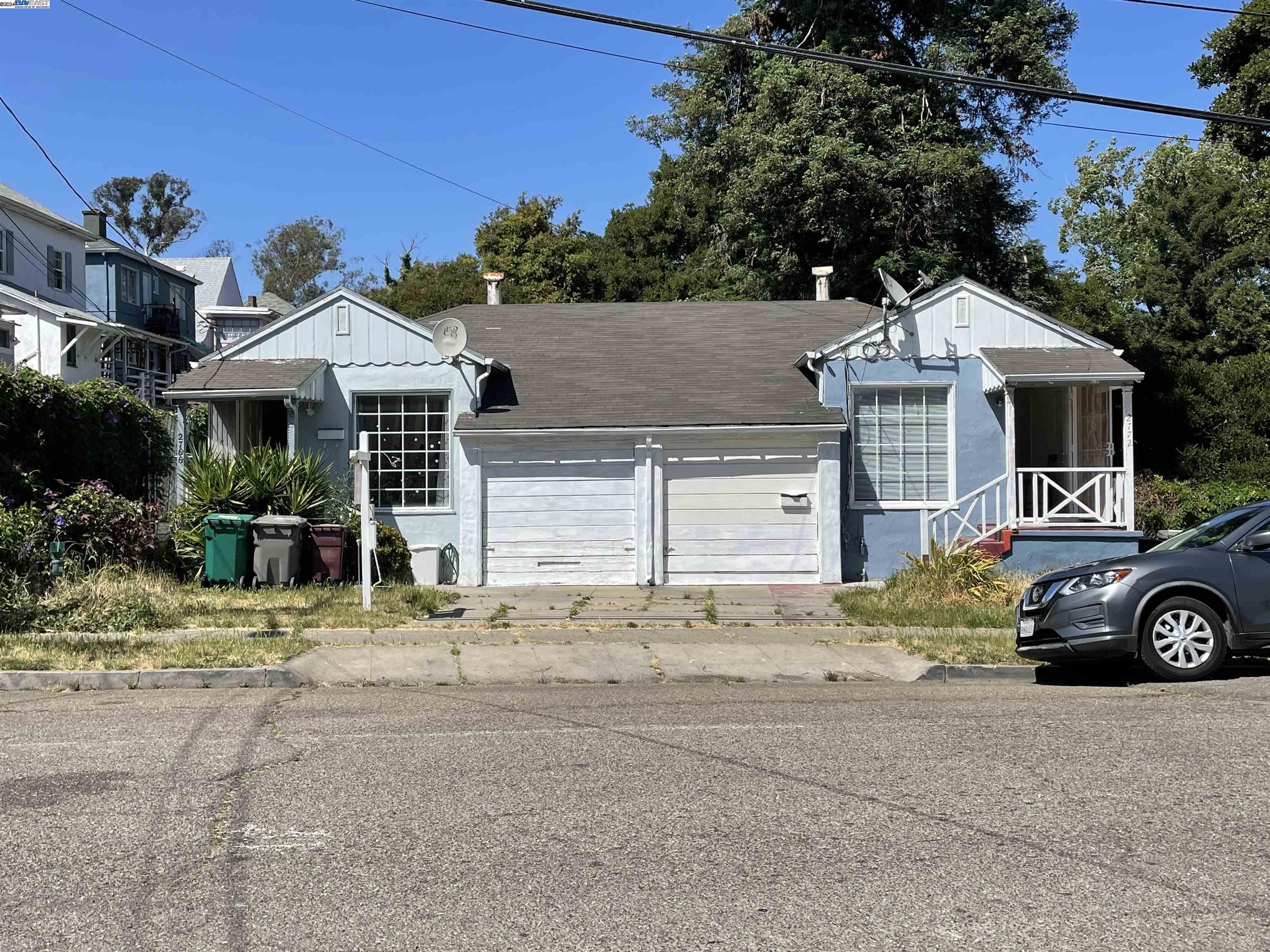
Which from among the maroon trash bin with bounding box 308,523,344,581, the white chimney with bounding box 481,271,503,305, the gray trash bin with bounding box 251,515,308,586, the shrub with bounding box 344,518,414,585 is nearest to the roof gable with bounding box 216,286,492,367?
the shrub with bounding box 344,518,414,585

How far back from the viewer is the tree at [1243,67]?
1029 inches

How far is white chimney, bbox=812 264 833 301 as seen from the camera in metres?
22.6

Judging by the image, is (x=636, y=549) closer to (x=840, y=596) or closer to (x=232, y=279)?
(x=840, y=596)

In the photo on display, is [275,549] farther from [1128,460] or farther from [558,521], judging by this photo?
[1128,460]

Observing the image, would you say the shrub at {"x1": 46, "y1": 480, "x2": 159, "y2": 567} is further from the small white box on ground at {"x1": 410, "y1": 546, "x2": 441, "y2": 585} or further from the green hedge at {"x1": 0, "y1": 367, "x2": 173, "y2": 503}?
the small white box on ground at {"x1": 410, "y1": 546, "x2": 441, "y2": 585}

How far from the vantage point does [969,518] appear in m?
17.6

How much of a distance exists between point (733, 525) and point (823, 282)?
Result: 24.0 ft

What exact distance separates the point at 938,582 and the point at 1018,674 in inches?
171

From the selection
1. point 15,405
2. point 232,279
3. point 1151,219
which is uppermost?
point 232,279

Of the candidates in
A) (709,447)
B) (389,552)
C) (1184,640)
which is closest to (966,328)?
(709,447)

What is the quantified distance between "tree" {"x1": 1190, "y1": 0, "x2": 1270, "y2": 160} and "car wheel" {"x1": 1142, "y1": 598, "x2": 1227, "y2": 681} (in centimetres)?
2074

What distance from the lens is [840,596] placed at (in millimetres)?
14953

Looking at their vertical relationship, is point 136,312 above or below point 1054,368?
above

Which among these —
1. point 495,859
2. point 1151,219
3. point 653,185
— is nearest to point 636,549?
point 495,859
